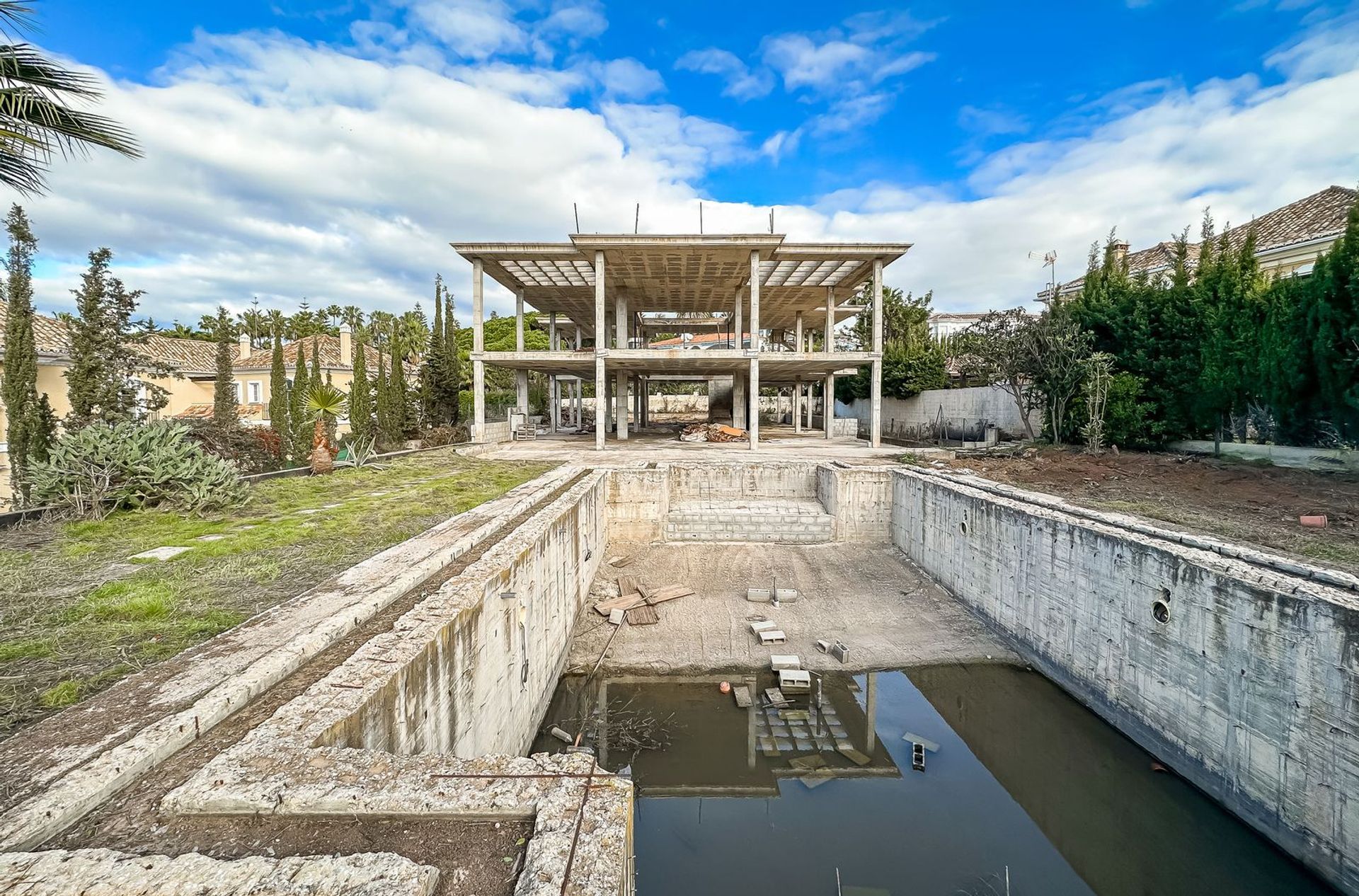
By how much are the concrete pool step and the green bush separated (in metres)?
8.89

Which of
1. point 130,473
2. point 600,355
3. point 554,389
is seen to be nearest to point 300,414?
point 554,389

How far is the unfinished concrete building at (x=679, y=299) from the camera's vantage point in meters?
18.9

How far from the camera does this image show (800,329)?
2923 centimetres

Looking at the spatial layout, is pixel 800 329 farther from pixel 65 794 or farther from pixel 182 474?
pixel 65 794

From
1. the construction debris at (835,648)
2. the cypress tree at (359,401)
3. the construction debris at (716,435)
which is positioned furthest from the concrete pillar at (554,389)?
the construction debris at (835,648)

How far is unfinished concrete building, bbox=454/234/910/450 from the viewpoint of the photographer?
1894cm

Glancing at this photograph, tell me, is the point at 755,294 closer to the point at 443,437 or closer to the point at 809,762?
the point at 443,437

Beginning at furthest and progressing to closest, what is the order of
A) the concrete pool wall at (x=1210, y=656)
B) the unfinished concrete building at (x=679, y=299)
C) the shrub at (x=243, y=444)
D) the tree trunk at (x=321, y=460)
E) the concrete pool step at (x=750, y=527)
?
the unfinished concrete building at (x=679, y=299), the shrub at (x=243, y=444), the concrete pool step at (x=750, y=527), the tree trunk at (x=321, y=460), the concrete pool wall at (x=1210, y=656)

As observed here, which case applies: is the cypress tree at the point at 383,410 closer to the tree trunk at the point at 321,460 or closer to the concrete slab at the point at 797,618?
the tree trunk at the point at 321,460

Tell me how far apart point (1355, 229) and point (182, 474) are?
19.2 meters

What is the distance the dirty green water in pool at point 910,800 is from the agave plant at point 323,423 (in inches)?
327

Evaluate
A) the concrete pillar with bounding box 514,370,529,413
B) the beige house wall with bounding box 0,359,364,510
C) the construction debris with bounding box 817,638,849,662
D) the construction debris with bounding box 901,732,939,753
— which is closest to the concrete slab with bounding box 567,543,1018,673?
the construction debris with bounding box 817,638,849,662

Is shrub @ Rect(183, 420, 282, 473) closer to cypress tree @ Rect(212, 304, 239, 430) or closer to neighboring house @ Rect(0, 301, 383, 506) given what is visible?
cypress tree @ Rect(212, 304, 239, 430)

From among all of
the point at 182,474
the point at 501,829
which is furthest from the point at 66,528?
the point at 501,829
